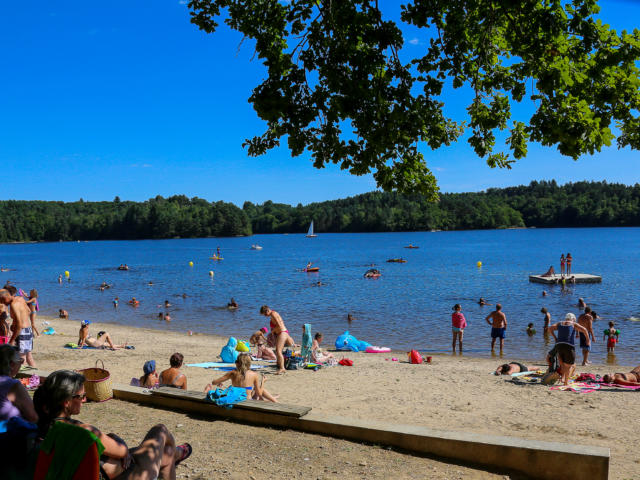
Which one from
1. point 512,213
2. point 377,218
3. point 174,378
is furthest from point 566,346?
point 512,213

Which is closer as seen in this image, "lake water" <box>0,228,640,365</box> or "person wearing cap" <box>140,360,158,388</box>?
"person wearing cap" <box>140,360,158,388</box>

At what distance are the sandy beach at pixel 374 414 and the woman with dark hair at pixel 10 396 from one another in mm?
1596

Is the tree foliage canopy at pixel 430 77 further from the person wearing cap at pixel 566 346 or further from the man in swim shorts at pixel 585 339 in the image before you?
the man in swim shorts at pixel 585 339

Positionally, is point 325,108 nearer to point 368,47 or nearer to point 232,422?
point 368,47

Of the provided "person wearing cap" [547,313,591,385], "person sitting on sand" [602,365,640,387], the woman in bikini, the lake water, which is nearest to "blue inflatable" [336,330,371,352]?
the lake water

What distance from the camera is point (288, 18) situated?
577cm

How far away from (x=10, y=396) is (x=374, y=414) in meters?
5.74

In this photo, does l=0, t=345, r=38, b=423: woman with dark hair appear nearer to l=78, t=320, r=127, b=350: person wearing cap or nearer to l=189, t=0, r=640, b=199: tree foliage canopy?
l=189, t=0, r=640, b=199: tree foliage canopy

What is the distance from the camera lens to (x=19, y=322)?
10281 millimetres

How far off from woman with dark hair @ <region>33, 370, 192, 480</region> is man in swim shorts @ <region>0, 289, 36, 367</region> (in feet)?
24.7

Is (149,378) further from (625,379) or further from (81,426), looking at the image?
(625,379)

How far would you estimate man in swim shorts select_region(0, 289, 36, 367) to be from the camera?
10.0 metres

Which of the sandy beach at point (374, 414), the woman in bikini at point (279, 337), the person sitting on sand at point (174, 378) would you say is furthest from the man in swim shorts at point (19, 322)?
the woman in bikini at point (279, 337)

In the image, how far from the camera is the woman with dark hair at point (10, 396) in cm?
428
